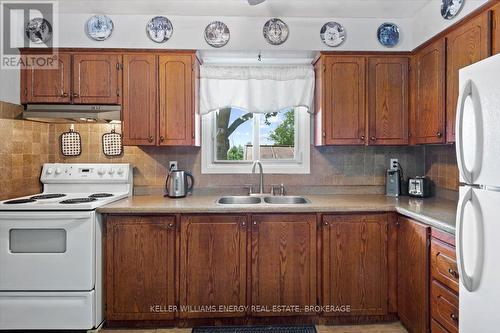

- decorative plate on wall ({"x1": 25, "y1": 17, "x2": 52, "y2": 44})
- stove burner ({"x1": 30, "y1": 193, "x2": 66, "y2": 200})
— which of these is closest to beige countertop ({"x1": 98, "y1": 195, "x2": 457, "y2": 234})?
stove burner ({"x1": 30, "y1": 193, "x2": 66, "y2": 200})

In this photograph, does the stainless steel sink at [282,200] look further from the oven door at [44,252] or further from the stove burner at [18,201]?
the stove burner at [18,201]

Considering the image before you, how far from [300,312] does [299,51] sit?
6.92 ft

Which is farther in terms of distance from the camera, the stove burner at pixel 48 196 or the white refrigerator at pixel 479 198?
the stove burner at pixel 48 196

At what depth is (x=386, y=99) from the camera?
2766mm

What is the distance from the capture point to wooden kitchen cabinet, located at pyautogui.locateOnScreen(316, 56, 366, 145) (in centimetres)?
276

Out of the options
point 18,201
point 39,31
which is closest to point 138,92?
point 39,31

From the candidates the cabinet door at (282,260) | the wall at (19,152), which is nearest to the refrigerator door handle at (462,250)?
the cabinet door at (282,260)

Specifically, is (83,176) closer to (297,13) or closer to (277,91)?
(277,91)

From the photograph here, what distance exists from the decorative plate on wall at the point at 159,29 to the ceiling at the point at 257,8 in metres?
0.05

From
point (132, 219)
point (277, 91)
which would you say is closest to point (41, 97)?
point (132, 219)

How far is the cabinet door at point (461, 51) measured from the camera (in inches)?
75.4

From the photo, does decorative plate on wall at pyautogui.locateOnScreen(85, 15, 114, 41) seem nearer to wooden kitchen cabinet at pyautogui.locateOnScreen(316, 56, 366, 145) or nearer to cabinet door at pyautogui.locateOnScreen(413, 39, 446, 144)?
wooden kitchen cabinet at pyautogui.locateOnScreen(316, 56, 366, 145)

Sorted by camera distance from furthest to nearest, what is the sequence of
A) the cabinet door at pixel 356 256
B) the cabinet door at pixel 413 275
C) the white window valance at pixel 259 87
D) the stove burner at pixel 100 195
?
the white window valance at pixel 259 87 → the stove burner at pixel 100 195 → the cabinet door at pixel 356 256 → the cabinet door at pixel 413 275

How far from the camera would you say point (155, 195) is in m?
2.98
